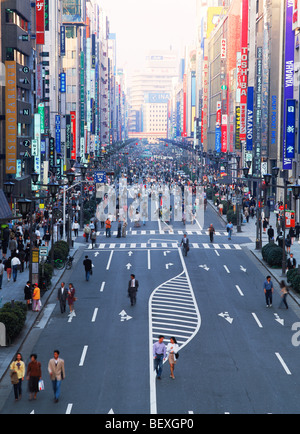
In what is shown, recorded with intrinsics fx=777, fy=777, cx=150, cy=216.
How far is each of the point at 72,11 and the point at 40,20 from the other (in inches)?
2350

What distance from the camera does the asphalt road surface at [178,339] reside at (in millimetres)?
20344

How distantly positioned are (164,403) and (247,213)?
4983 centimetres

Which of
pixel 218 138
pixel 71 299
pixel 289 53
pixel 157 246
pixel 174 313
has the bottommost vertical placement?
pixel 174 313

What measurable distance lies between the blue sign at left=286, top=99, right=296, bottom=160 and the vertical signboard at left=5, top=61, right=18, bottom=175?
2321 centimetres

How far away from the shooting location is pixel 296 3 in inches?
2685

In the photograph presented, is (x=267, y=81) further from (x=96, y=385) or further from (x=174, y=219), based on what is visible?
(x=96, y=385)

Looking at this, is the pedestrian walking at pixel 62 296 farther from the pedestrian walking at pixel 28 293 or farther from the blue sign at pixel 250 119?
the blue sign at pixel 250 119

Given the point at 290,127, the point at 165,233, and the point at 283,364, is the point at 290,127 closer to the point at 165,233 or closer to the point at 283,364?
the point at 165,233

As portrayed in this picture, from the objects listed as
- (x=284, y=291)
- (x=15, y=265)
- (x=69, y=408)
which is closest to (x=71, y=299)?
(x=15, y=265)

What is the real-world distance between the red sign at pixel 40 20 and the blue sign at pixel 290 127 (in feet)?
85.6

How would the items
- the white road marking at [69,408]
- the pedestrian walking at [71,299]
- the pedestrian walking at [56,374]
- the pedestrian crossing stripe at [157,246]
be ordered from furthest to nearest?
the pedestrian crossing stripe at [157,246], the pedestrian walking at [71,299], the pedestrian walking at [56,374], the white road marking at [69,408]

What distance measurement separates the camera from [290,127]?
66.6 meters

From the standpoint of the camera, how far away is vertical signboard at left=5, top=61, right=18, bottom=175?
5931 centimetres

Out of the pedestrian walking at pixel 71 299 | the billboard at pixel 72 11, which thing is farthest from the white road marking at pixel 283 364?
the billboard at pixel 72 11
